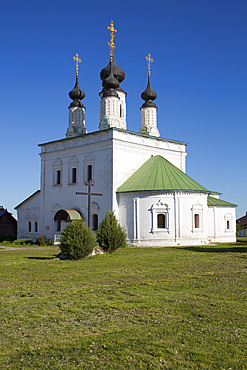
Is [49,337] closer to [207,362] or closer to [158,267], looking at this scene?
[207,362]

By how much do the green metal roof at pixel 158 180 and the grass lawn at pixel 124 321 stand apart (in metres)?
14.8

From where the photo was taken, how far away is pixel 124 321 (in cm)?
645

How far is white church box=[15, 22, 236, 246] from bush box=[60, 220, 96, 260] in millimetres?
5441

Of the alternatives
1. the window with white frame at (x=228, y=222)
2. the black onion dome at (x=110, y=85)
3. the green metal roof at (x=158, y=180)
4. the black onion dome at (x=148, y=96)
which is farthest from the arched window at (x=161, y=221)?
the black onion dome at (x=148, y=96)

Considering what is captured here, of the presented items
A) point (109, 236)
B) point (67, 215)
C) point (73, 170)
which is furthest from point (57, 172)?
point (109, 236)

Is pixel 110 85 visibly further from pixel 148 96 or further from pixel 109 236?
pixel 109 236

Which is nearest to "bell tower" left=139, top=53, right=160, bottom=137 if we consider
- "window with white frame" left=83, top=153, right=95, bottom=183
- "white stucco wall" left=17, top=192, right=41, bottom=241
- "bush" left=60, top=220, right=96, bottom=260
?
"window with white frame" left=83, top=153, right=95, bottom=183

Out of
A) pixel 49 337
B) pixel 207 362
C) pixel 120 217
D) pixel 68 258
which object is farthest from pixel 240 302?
pixel 120 217

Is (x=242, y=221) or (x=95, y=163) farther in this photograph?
(x=242, y=221)

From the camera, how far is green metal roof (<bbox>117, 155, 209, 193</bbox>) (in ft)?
86.3

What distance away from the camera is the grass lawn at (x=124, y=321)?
483 cm

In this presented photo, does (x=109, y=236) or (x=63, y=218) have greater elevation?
(x=63, y=218)

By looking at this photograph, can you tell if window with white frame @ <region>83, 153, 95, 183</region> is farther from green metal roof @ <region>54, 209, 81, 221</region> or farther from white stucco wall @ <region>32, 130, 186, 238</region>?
green metal roof @ <region>54, 209, 81, 221</region>

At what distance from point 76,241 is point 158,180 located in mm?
11465
